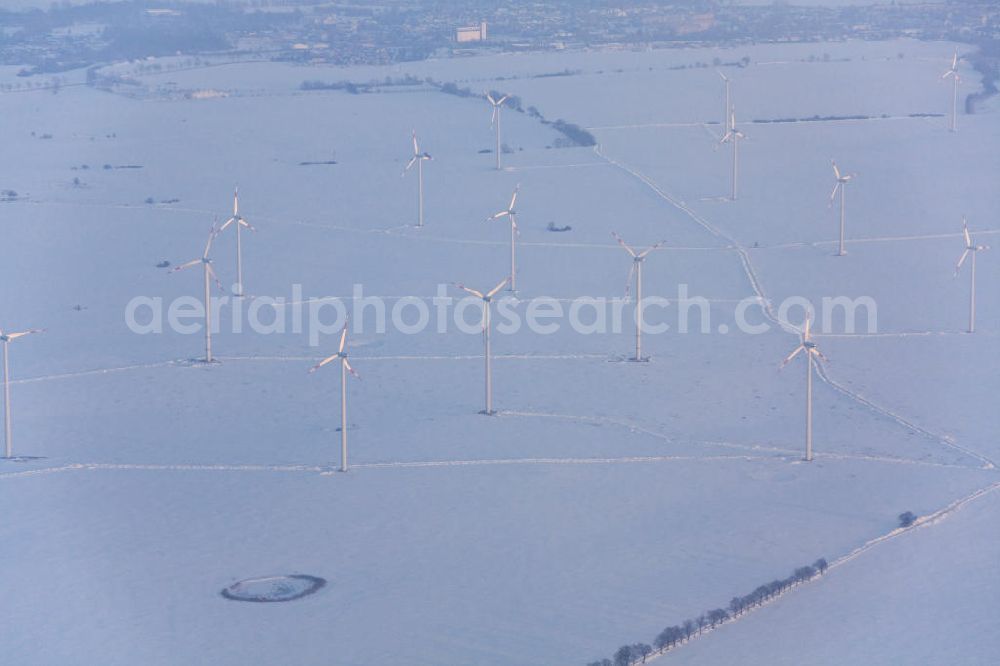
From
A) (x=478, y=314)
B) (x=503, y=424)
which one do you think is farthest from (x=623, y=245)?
(x=503, y=424)

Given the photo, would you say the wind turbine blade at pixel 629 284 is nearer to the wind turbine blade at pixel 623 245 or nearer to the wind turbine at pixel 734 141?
the wind turbine blade at pixel 623 245

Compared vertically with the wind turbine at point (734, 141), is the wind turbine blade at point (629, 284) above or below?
below

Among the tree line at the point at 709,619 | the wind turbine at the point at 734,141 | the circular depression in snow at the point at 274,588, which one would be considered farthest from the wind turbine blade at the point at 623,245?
the circular depression in snow at the point at 274,588

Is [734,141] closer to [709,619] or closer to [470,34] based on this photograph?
[709,619]

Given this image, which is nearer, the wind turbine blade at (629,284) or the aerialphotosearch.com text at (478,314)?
the aerialphotosearch.com text at (478,314)

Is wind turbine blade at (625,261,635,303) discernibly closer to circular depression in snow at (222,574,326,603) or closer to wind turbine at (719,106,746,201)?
wind turbine at (719,106,746,201)

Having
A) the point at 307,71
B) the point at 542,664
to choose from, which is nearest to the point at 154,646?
the point at 542,664

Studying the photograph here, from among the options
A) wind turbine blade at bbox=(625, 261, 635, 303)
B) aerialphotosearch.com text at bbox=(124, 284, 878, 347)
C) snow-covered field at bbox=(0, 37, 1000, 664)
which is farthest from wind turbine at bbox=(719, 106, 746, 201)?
aerialphotosearch.com text at bbox=(124, 284, 878, 347)
